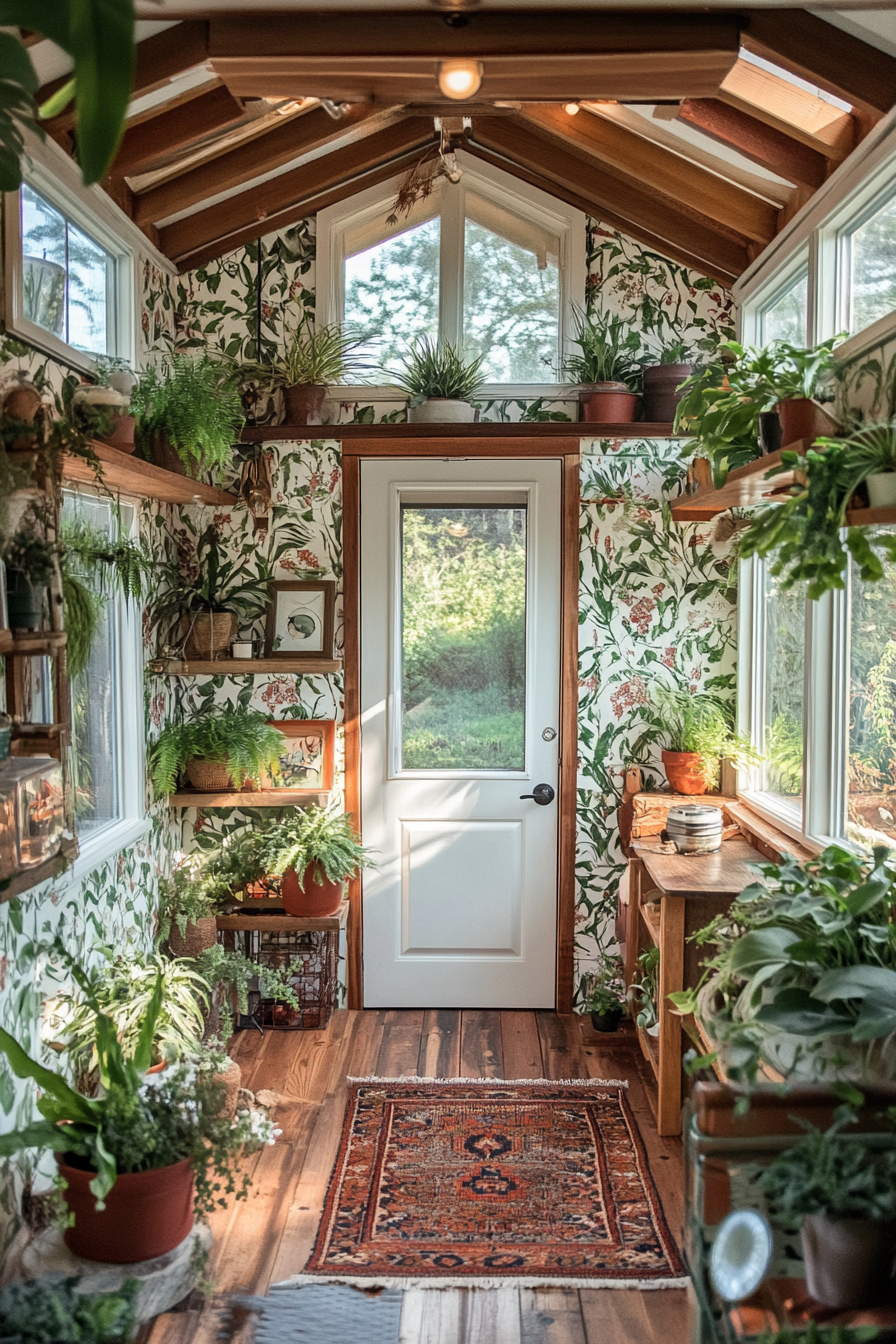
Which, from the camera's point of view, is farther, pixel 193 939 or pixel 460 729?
pixel 460 729

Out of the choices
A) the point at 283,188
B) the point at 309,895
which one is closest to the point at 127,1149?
the point at 309,895

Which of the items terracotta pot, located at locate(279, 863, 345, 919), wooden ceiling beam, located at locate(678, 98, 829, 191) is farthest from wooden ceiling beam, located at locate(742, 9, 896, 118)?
terracotta pot, located at locate(279, 863, 345, 919)

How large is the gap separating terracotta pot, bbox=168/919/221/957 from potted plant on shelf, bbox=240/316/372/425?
1.94 meters

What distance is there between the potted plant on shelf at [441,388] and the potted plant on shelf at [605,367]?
41 centimetres

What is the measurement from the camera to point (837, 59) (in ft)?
8.54

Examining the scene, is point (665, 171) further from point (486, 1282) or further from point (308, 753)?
point (486, 1282)

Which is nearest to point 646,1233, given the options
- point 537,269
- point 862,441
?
point 862,441

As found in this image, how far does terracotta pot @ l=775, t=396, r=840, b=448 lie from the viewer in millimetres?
2588

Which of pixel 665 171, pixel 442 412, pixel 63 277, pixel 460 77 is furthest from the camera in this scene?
pixel 442 412

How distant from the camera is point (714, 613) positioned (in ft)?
14.2

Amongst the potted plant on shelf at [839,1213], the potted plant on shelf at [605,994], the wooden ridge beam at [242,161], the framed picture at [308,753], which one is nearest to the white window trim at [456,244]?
the wooden ridge beam at [242,161]

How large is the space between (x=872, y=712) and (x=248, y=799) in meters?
2.33

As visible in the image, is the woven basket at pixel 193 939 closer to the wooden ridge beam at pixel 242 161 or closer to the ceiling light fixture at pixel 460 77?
the wooden ridge beam at pixel 242 161

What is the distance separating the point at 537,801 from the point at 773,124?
2489 mm
